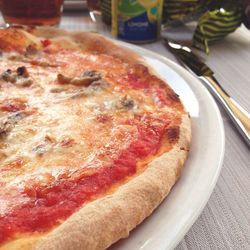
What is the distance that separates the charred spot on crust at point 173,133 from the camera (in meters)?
0.89

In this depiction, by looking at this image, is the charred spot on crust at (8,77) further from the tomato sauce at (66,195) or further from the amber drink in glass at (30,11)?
the amber drink in glass at (30,11)

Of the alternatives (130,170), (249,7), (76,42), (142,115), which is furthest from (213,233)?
(249,7)

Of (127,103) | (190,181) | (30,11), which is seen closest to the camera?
(190,181)

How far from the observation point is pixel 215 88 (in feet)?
4.26

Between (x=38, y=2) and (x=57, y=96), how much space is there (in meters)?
0.75

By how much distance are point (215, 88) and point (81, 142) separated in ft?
1.89

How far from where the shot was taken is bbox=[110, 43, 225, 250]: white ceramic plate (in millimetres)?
666

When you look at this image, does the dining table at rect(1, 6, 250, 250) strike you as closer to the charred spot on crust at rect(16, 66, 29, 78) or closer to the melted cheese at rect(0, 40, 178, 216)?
the melted cheese at rect(0, 40, 178, 216)

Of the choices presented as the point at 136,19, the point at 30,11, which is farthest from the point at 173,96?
the point at 30,11

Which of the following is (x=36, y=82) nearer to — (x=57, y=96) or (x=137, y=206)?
(x=57, y=96)

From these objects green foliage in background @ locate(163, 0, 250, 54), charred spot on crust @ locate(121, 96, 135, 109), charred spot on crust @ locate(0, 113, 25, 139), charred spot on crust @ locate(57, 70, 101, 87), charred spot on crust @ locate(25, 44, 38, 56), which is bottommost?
green foliage in background @ locate(163, 0, 250, 54)

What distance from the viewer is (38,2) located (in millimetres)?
1668

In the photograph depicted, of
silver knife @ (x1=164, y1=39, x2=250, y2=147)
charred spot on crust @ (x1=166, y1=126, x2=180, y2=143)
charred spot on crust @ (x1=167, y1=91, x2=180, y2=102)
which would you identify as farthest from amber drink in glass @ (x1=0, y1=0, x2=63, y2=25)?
charred spot on crust @ (x1=166, y1=126, x2=180, y2=143)

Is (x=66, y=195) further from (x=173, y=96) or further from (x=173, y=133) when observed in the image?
(x=173, y=96)
